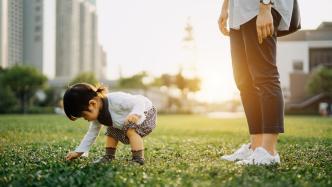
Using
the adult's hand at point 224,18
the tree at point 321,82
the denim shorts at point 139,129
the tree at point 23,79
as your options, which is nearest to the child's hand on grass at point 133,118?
the denim shorts at point 139,129

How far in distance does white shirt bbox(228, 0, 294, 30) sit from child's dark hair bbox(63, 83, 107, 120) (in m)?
1.30

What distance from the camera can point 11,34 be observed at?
90.8 metres

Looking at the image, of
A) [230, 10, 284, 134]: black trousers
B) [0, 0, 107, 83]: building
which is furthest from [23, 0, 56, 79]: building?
[230, 10, 284, 134]: black trousers

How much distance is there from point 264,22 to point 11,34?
93.4 m

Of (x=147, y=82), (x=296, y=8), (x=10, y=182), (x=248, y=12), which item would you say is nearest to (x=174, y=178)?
(x=10, y=182)

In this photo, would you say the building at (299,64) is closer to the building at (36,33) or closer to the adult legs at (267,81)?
the adult legs at (267,81)

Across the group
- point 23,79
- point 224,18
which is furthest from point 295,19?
point 23,79

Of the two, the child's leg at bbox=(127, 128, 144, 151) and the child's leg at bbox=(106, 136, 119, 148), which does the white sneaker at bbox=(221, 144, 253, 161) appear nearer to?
the child's leg at bbox=(127, 128, 144, 151)

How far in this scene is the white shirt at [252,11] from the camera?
3572 millimetres

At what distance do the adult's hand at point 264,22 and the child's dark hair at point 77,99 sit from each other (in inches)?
52.6

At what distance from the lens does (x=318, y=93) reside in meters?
55.3

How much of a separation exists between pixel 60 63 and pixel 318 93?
71.9 m

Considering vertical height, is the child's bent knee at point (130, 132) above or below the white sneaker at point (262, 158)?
above

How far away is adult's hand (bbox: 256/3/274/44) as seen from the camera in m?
3.42
